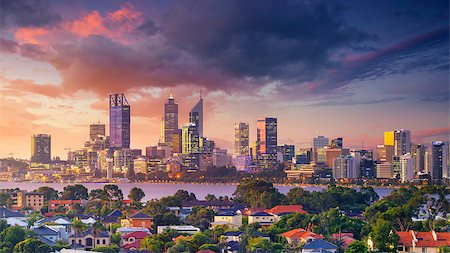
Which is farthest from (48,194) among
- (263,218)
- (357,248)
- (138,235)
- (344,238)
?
(357,248)

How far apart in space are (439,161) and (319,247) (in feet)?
67.5

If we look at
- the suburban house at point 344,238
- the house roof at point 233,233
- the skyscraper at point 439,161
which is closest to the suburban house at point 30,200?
the house roof at point 233,233

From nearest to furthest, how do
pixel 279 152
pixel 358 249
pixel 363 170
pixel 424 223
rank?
pixel 358 249
pixel 424 223
pixel 363 170
pixel 279 152

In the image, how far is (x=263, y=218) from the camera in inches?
471

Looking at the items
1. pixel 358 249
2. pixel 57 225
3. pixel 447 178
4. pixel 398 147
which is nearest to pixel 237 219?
pixel 57 225

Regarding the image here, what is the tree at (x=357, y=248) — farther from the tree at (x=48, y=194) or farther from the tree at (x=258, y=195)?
the tree at (x=48, y=194)

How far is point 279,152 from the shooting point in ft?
119

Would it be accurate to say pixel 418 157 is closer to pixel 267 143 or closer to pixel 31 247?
pixel 267 143

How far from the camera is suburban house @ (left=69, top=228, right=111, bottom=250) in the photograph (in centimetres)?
945

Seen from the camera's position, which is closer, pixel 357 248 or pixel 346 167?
pixel 357 248

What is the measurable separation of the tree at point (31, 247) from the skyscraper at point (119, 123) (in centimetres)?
2859

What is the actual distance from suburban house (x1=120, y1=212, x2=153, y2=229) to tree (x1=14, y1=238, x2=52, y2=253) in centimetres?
341

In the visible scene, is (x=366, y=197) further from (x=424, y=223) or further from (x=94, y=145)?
(x=94, y=145)

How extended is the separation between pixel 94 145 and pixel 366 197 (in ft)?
87.4
